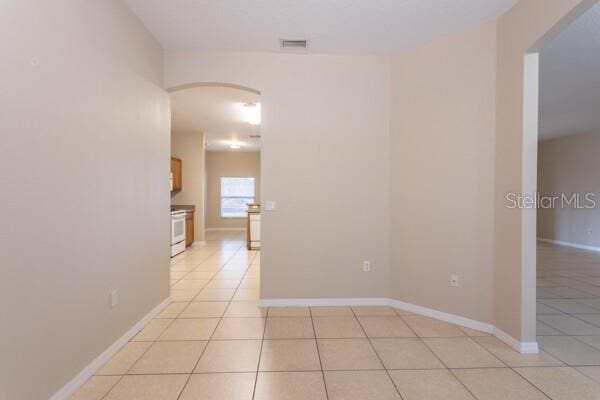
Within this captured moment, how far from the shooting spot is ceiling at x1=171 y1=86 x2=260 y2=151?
4.56 m

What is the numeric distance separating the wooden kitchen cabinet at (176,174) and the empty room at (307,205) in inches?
139

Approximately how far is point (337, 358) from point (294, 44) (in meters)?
2.96

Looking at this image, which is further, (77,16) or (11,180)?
(77,16)

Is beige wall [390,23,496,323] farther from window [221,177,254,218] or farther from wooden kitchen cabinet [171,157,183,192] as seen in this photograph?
window [221,177,254,218]

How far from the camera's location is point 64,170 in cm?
178

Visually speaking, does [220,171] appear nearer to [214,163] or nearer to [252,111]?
[214,163]

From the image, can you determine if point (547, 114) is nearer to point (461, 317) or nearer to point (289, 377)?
point (461, 317)

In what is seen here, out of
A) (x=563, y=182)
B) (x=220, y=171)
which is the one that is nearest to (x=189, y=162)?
(x=220, y=171)

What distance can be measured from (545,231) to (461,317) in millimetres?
7516

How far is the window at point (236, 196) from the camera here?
1064 cm

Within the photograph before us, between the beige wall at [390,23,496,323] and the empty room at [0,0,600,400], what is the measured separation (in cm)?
2

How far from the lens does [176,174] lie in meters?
7.01

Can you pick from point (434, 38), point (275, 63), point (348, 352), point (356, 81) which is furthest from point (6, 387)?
point (434, 38)

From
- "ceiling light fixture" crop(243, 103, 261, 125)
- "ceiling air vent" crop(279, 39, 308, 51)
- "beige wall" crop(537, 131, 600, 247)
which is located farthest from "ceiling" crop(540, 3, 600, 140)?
"ceiling light fixture" crop(243, 103, 261, 125)
